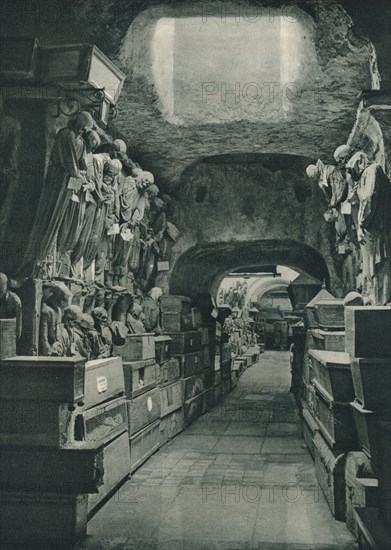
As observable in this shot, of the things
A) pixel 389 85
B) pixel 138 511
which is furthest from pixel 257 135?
pixel 138 511

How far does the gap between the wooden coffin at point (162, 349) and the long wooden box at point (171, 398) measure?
15.8 inches

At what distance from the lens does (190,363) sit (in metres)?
9.45

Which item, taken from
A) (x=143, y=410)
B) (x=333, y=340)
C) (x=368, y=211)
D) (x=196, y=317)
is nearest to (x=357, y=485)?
(x=333, y=340)

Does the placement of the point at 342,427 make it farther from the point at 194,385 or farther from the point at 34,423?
the point at 194,385

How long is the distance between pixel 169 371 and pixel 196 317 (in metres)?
2.47

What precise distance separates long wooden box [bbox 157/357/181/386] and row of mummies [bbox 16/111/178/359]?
1.91ft

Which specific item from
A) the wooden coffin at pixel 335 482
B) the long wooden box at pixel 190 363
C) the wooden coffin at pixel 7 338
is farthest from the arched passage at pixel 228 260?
the wooden coffin at pixel 7 338

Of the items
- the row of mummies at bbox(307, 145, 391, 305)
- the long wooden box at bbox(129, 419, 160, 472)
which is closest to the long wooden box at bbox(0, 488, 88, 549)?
the long wooden box at bbox(129, 419, 160, 472)

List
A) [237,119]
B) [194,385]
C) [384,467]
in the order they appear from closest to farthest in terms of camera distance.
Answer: [384,467] → [237,119] → [194,385]

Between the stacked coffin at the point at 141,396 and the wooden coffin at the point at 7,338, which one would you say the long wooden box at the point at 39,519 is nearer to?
the wooden coffin at the point at 7,338

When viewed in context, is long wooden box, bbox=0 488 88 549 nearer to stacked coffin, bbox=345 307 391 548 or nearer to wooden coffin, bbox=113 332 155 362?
stacked coffin, bbox=345 307 391 548

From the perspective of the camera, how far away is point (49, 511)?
3.99 meters

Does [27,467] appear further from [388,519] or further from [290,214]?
[290,214]

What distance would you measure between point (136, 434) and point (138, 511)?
4.68 ft
